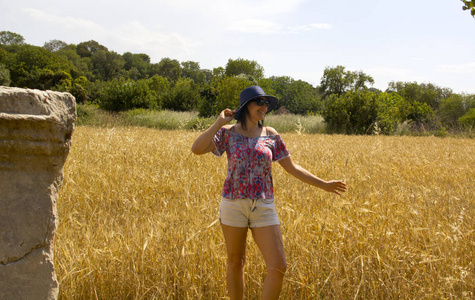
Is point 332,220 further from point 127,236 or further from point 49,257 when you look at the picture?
point 49,257

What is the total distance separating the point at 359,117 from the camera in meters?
23.7

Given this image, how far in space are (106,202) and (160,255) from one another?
2048mm

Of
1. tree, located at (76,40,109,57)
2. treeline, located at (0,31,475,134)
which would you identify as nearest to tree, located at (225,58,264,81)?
treeline, located at (0,31,475,134)

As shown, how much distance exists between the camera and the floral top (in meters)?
2.59

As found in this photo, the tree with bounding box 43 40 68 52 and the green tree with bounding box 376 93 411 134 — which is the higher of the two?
the tree with bounding box 43 40 68 52

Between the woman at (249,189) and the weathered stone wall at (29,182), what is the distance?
1100mm

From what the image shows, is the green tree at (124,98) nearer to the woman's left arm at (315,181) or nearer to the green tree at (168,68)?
the woman's left arm at (315,181)

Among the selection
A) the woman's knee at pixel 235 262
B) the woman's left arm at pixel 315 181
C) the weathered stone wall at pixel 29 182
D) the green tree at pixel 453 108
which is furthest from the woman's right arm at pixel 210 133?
the green tree at pixel 453 108

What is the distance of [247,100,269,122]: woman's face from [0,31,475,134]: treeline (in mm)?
17754

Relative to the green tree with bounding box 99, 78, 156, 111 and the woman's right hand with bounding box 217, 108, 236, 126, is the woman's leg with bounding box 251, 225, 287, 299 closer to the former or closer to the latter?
the woman's right hand with bounding box 217, 108, 236, 126

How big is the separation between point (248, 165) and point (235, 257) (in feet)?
2.17

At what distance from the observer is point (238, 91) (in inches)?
958

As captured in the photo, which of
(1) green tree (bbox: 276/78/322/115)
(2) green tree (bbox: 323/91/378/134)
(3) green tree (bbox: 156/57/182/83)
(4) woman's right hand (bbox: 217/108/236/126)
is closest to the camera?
(4) woman's right hand (bbox: 217/108/236/126)

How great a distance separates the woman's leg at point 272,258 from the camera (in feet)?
7.88
